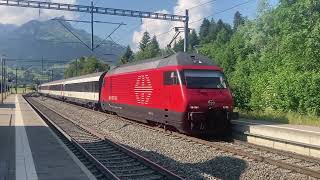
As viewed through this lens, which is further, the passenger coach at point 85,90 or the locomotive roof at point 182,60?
the passenger coach at point 85,90

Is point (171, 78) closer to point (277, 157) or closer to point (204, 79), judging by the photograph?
point (204, 79)

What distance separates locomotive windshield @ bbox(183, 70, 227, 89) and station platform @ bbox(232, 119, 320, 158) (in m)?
1.67

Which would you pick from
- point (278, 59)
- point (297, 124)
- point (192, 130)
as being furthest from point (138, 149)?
point (278, 59)

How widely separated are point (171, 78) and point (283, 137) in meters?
4.99

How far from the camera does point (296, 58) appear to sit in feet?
105

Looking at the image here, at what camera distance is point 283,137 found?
52.4ft

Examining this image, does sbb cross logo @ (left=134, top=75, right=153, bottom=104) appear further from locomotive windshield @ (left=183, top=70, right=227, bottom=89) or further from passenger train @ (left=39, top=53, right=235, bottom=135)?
locomotive windshield @ (left=183, top=70, right=227, bottom=89)

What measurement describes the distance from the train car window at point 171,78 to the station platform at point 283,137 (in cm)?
279

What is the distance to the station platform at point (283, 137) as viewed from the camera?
1450 centimetres

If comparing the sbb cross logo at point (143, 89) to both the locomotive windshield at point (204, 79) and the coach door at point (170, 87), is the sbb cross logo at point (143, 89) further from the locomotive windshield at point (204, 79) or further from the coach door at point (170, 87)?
the locomotive windshield at point (204, 79)

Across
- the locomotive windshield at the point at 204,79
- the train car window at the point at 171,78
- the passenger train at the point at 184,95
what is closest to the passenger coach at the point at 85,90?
the passenger train at the point at 184,95

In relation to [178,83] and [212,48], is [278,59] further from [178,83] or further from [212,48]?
[212,48]

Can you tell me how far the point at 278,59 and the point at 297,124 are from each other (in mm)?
19720

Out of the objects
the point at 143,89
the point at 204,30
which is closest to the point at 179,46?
the point at 204,30
